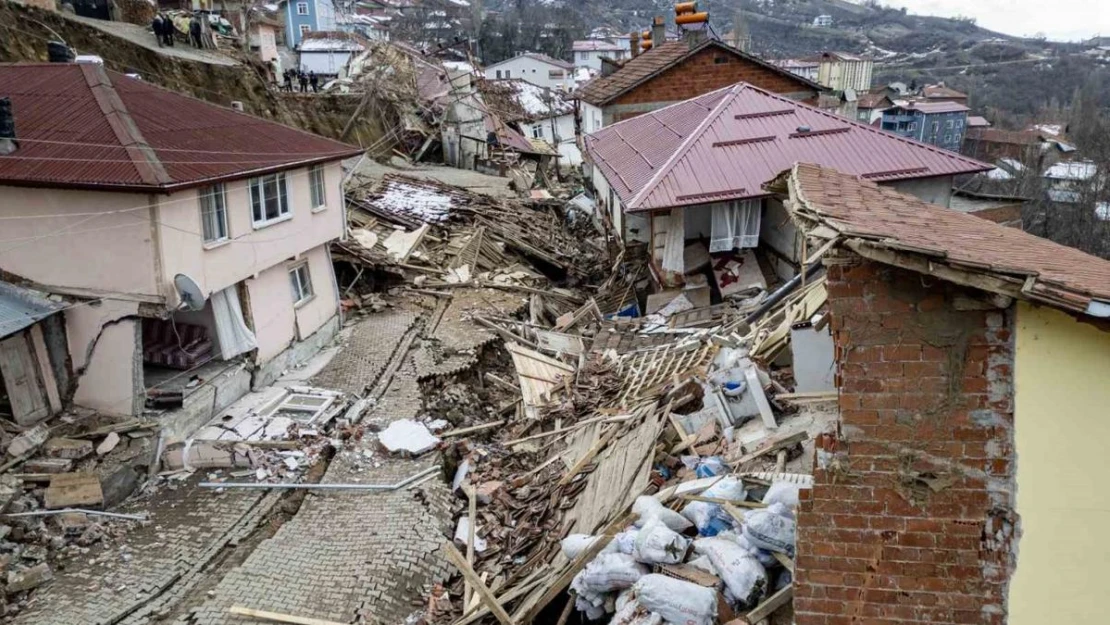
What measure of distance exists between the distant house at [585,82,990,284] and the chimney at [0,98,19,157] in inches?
409

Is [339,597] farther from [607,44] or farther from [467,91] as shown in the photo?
[607,44]

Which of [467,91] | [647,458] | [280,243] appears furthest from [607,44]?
[647,458]

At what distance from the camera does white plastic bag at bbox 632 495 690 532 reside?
5.97m

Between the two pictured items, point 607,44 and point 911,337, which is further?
point 607,44

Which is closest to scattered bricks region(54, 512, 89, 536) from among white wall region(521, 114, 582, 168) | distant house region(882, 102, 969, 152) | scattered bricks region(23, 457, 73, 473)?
scattered bricks region(23, 457, 73, 473)

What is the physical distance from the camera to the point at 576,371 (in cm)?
1379

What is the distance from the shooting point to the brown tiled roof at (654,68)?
971 inches

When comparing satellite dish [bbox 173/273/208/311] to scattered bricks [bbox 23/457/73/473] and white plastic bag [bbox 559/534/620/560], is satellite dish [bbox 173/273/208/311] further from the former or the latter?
white plastic bag [bbox 559/534/620/560]

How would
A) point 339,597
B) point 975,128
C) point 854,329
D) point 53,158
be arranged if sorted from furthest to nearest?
point 975,128, point 53,158, point 339,597, point 854,329

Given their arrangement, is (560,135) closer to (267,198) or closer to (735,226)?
(735,226)

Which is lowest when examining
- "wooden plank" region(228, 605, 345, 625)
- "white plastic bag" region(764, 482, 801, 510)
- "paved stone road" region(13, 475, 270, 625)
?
"paved stone road" region(13, 475, 270, 625)

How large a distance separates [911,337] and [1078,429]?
36.6 inches

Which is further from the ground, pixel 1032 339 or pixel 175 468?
pixel 1032 339

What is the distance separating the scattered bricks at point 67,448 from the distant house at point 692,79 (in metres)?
19.4
